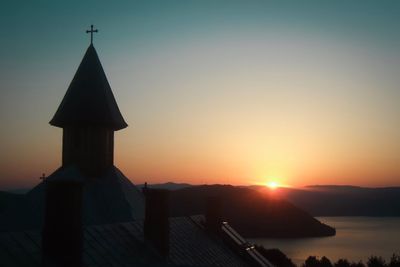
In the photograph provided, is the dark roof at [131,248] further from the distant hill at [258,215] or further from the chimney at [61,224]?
the distant hill at [258,215]

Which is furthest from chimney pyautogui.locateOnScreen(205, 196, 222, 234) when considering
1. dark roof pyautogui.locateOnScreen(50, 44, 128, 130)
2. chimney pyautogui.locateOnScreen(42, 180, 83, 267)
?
chimney pyautogui.locateOnScreen(42, 180, 83, 267)

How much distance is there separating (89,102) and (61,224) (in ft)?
41.8

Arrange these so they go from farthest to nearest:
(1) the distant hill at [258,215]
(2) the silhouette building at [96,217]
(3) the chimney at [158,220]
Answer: (1) the distant hill at [258,215] < (3) the chimney at [158,220] < (2) the silhouette building at [96,217]

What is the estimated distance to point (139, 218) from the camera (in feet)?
74.3

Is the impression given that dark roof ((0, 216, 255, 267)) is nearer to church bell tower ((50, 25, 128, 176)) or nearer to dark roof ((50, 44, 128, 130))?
church bell tower ((50, 25, 128, 176))

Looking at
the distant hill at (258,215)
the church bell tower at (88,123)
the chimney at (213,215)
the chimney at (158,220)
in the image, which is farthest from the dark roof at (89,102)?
A: the distant hill at (258,215)

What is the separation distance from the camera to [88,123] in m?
24.8

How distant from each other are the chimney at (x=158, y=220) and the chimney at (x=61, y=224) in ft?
17.6

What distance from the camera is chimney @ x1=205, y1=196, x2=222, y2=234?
1005 inches

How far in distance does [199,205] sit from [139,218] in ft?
474

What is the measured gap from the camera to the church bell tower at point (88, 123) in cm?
2455

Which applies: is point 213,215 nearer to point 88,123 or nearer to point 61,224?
point 88,123

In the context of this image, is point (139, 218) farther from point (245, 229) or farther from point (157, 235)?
point (245, 229)

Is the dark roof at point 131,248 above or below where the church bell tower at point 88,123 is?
below
